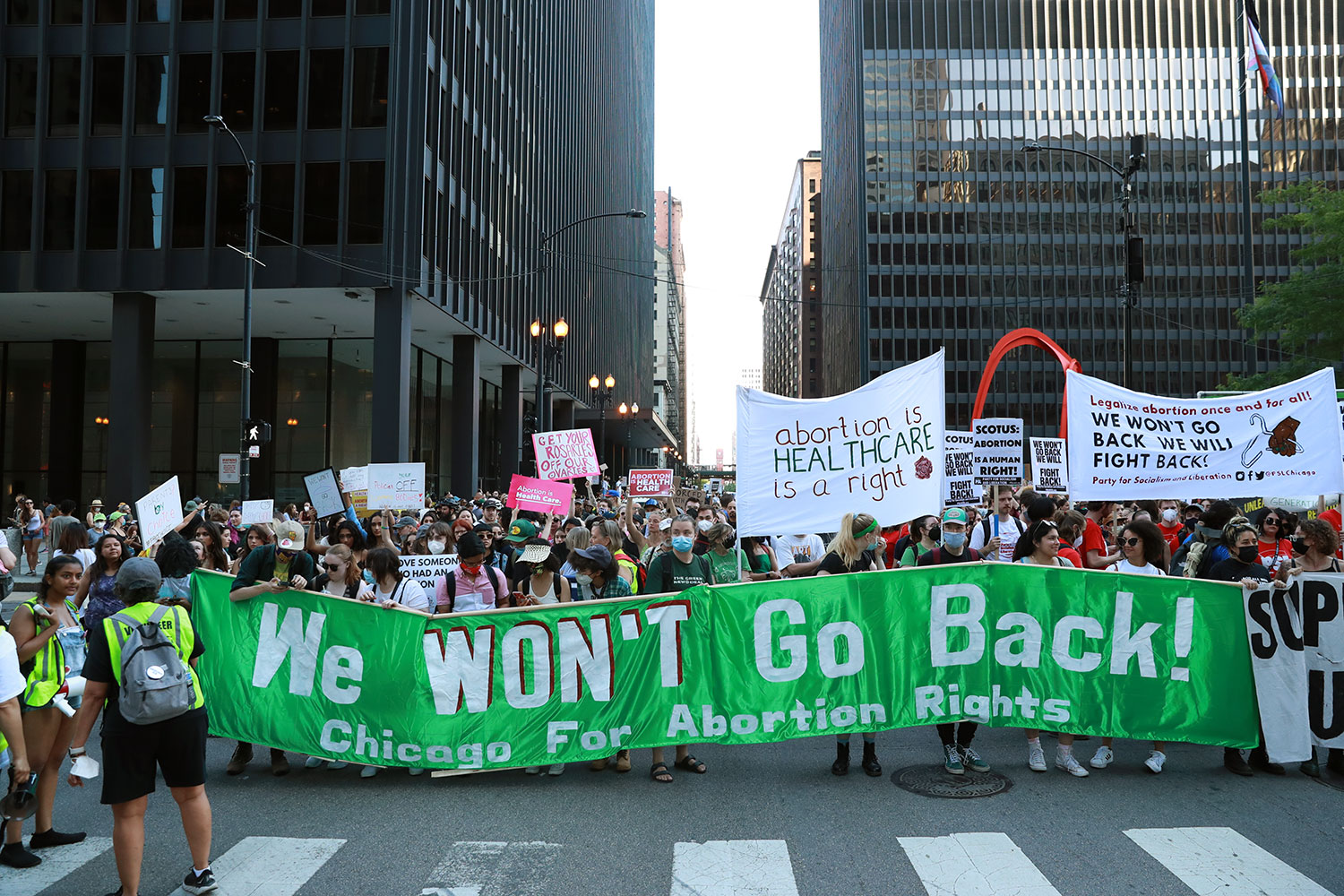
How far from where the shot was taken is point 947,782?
6660 millimetres

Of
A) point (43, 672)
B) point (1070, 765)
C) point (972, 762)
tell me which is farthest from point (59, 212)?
point (1070, 765)

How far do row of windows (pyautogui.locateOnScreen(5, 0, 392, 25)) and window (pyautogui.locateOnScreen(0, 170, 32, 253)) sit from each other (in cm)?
457

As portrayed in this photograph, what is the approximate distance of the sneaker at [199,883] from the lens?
15.8ft

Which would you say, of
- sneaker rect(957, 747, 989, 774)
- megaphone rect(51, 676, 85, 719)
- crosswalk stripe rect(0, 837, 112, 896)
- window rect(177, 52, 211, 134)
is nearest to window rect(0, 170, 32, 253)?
window rect(177, 52, 211, 134)

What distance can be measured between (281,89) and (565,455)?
17.6 meters

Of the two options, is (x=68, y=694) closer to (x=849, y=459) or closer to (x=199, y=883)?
(x=199, y=883)

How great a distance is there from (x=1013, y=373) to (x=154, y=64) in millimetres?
77403

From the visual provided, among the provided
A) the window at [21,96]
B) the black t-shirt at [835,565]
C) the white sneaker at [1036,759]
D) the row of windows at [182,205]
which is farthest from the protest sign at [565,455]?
the window at [21,96]

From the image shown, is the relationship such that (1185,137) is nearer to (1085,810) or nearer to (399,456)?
(399,456)

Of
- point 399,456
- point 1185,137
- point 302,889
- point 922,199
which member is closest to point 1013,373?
point 922,199

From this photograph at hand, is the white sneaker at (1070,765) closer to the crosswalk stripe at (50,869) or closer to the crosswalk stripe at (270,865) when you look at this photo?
the crosswalk stripe at (270,865)

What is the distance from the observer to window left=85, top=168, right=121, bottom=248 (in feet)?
85.4

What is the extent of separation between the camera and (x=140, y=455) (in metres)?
26.8

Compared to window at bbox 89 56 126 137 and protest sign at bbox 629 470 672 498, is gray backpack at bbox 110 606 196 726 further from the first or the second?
window at bbox 89 56 126 137
